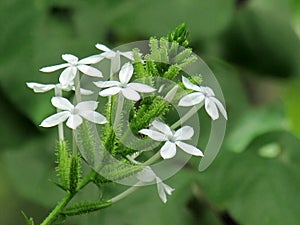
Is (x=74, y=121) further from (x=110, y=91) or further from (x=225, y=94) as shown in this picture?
(x=225, y=94)

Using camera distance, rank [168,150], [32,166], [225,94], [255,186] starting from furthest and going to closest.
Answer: [225,94] < [32,166] < [255,186] < [168,150]

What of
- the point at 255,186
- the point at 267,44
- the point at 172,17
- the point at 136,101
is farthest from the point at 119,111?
the point at 267,44

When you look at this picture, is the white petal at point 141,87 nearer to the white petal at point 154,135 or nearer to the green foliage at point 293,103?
the white petal at point 154,135

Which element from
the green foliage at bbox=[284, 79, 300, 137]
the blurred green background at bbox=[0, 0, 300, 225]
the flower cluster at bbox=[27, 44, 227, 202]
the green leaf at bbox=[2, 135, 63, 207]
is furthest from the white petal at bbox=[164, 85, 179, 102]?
the green foliage at bbox=[284, 79, 300, 137]

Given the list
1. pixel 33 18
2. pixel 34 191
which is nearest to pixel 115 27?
pixel 33 18

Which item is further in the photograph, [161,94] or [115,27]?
[115,27]

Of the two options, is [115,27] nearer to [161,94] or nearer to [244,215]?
[244,215]

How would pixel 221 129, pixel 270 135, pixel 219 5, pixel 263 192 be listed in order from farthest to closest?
pixel 219 5 < pixel 270 135 < pixel 263 192 < pixel 221 129
